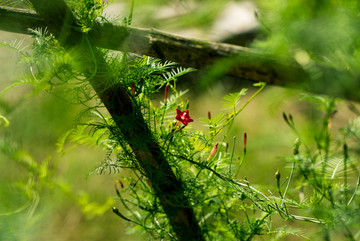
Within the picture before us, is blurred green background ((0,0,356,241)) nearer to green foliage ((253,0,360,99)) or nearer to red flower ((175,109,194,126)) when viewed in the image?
green foliage ((253,0,360,99))

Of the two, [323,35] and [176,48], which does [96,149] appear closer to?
[176,48]

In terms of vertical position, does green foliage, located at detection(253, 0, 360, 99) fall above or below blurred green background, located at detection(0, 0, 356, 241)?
below

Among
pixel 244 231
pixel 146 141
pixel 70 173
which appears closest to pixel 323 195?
pixel 244 231

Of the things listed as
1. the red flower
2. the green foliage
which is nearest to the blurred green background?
the green foliage

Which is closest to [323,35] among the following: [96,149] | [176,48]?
[176,48]

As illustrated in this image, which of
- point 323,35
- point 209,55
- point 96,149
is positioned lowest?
point 323,35

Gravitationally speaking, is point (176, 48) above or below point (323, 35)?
above

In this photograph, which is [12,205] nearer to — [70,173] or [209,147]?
[209,147]
